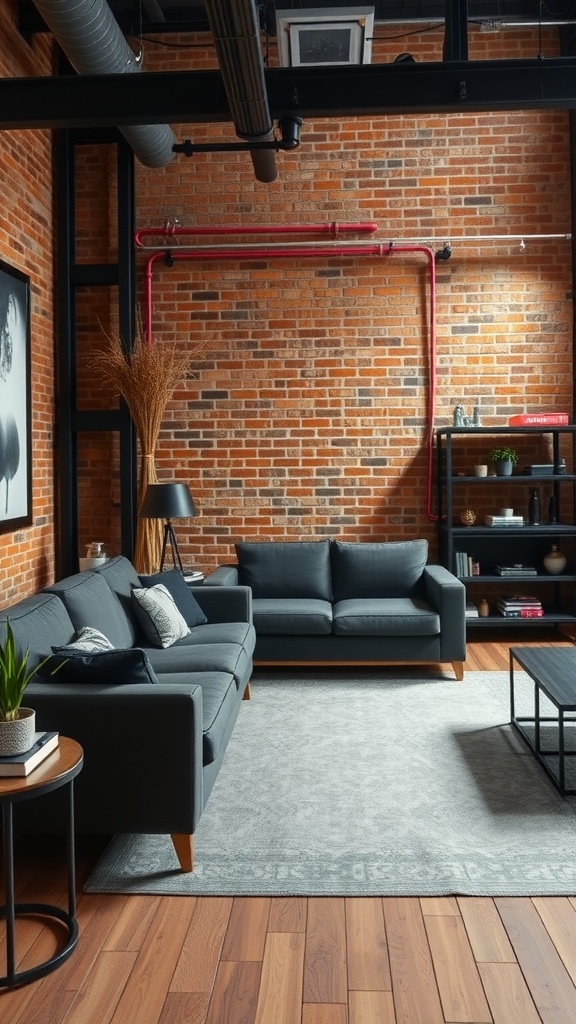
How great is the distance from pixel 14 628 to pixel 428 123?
510cm

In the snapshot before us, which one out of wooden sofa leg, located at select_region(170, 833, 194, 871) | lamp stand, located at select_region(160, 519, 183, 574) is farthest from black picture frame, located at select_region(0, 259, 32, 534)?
wooden sofa leg, located at select_region(170, 833, 194, 871)

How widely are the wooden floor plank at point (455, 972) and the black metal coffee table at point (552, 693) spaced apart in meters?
1.08

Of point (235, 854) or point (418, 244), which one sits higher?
point (418, 244)

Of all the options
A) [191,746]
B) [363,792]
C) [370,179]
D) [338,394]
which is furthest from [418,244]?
[191,746]

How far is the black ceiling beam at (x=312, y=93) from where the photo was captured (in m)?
4.00

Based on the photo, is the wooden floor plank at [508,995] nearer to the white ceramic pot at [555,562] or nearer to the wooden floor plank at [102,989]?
the wooden floor plank at [102,989]

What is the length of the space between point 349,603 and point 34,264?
3.07m

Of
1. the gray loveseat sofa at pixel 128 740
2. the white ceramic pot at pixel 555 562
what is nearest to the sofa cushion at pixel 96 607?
the gray loveseat sofa at pixel 128 740

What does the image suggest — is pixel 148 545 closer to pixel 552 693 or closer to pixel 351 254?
pixel 351 254

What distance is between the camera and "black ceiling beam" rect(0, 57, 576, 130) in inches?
157

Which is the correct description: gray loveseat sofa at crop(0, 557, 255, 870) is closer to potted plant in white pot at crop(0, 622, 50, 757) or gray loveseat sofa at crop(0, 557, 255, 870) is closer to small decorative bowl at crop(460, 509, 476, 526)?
potted plant in white pot at crop(0, 622, 50, 757)

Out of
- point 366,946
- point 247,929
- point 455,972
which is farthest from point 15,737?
point 455,972

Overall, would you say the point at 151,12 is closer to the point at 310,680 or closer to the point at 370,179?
the point at 370,179

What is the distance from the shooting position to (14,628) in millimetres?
3232
